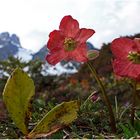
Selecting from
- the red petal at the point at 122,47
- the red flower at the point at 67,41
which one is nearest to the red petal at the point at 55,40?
the red flower at the point at 67,41

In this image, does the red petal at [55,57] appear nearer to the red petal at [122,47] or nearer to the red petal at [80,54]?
the red petal at [80,54]

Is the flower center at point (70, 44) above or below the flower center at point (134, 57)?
above

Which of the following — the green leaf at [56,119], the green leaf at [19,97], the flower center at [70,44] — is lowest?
the green leaf at [56,119]

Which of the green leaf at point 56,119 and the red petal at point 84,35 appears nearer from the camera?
the green leaf at point 56,119

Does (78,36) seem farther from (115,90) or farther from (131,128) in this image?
(115,90)

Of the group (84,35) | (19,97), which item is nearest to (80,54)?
(84,35)

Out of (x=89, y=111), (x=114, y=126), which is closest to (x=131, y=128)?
(x=114, y=126)

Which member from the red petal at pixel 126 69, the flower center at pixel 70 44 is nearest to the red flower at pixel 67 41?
the flower center at pixel 70 44

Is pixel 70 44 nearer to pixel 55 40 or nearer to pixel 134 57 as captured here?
pixel 55 40
